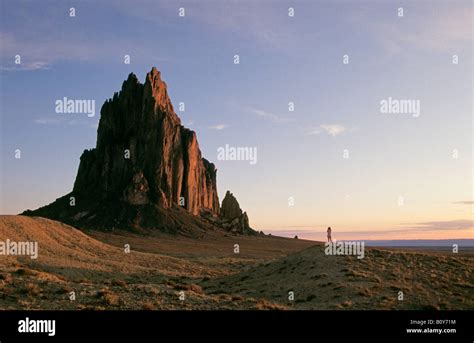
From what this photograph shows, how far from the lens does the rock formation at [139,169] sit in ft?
437

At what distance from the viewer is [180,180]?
6304 inches

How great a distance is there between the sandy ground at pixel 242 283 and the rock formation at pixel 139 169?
74.7 m

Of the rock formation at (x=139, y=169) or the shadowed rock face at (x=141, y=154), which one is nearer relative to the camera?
the rock formation at (x=139, y=169)

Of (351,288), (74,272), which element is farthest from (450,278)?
(74,272)

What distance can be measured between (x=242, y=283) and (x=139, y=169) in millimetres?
115482

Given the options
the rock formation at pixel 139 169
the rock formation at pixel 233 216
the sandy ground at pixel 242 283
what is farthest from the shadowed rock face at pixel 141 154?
the sandy ground at pixel 242 283

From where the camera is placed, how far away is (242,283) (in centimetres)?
3759

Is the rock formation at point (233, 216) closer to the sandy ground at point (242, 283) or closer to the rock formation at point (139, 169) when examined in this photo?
the rock formation at point (139, 169)

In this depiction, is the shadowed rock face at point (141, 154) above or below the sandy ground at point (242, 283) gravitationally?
above

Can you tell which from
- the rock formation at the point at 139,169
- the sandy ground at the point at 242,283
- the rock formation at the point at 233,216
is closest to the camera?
the sandy ground at the point at 242,283

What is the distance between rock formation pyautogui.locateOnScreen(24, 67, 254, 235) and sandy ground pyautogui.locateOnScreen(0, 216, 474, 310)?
74686 mm
